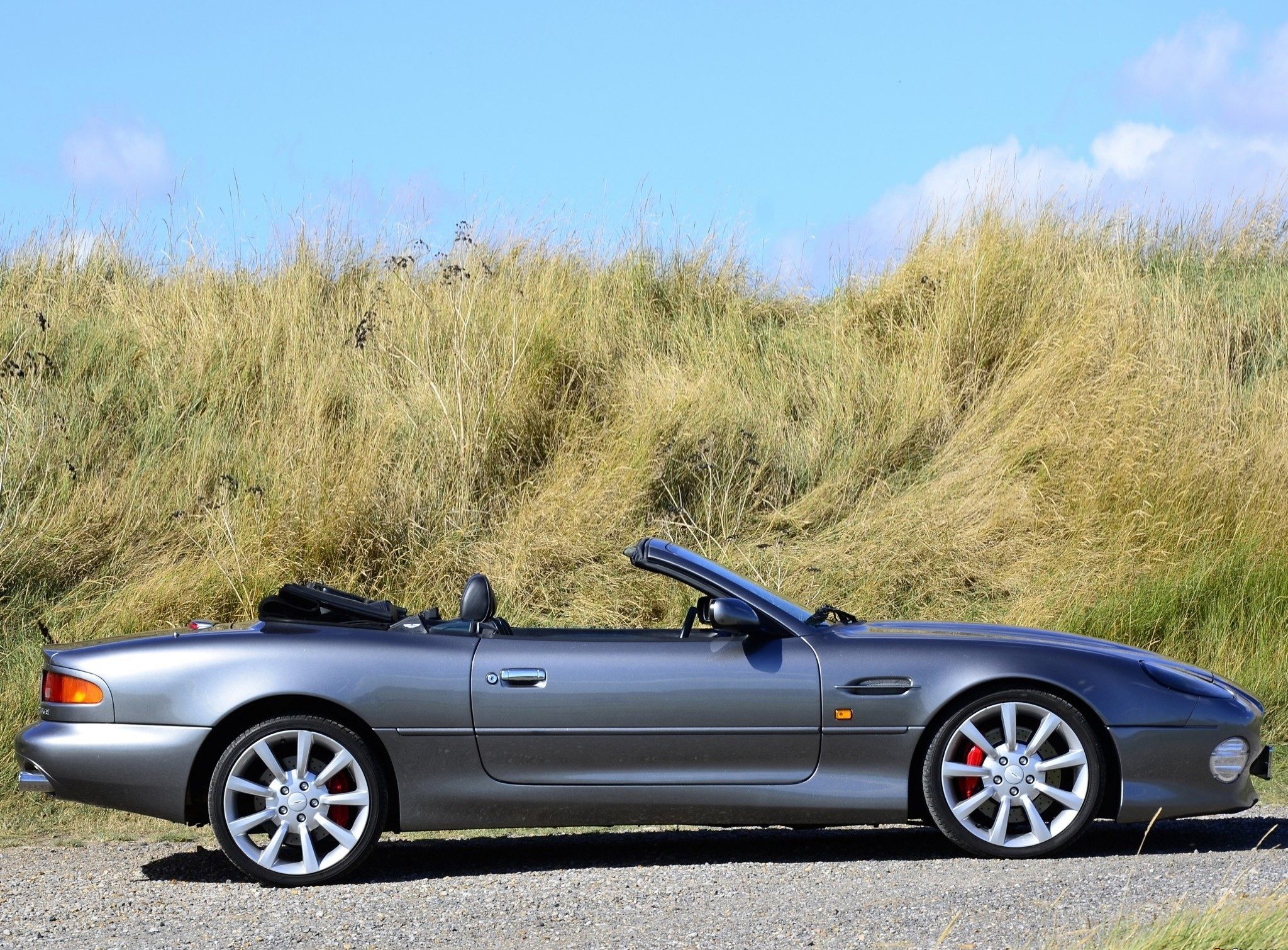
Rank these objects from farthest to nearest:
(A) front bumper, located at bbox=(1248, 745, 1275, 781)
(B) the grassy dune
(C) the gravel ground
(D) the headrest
Answer: (B) the grassy dune, (D) the headrest, (A) front bumper, located at bbox=(1248, 745, 1275, 781), (C) the gravel ground

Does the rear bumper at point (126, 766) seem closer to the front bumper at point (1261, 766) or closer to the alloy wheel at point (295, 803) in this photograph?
the alloy wheel at point (295, 803)

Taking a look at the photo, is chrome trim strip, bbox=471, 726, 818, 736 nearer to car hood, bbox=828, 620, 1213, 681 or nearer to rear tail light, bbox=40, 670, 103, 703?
car hood, bbox=828, 620, 1213, 681

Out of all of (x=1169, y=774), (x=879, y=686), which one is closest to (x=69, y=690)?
(x=879, y=686)

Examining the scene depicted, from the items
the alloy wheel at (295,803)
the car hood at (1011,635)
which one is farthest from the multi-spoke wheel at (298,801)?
the car hood at (1011,635)

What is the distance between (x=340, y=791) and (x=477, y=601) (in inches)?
36.0

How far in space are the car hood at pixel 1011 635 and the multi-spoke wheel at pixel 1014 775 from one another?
31cm

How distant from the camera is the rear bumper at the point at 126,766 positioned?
17.9 feet

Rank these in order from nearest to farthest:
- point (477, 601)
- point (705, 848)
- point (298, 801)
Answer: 1. point (298, 801)
2. point (477, 601)
3. point (705, 848)

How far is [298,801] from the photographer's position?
5449mm

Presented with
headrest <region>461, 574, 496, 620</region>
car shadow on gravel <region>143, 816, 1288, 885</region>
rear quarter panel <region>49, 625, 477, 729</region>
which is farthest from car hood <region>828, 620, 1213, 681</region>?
rear quarter panel <region>49, 625, 477, 729</region>

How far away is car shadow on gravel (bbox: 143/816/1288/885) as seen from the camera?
19.1 ft

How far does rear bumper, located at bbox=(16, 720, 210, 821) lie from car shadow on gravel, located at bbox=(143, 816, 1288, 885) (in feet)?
1.58

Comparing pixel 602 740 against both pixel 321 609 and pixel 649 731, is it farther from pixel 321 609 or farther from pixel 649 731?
pixel 321 609

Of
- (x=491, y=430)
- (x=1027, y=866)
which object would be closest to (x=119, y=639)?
(x=1027, y=866)
